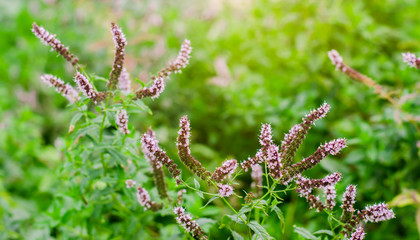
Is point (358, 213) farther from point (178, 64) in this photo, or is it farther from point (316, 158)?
point (178, 64)

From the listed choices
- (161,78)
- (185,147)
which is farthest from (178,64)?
(185,147)

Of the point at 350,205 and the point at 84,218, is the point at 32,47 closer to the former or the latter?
the point at 84,218

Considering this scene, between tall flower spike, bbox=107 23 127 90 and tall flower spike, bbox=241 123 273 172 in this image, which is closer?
tall flower spike, bbox=241 123 273 172

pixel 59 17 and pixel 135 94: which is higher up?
pixel 59 17

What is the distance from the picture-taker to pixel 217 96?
3.59m

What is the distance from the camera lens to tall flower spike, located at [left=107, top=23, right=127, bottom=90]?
1.39 m

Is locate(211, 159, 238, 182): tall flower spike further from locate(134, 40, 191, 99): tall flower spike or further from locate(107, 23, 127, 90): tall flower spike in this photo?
locate(107, 23, 127, 90): tall flower spike

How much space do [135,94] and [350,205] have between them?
2.55ft

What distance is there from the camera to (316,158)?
1.24 meters

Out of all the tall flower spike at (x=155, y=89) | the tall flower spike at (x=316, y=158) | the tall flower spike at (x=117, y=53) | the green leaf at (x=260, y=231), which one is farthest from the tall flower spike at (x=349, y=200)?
the tall flower spike at (x=117, y=53)

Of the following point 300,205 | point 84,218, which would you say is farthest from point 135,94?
point 300,205

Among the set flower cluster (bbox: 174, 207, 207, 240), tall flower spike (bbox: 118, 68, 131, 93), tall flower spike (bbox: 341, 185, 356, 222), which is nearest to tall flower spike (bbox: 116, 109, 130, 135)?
tall flower spike (bbox: 118, 68, 131, 93)

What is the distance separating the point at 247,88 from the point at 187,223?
6.33 ft

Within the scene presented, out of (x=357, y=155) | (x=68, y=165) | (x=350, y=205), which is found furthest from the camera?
(x=357, y=155)
